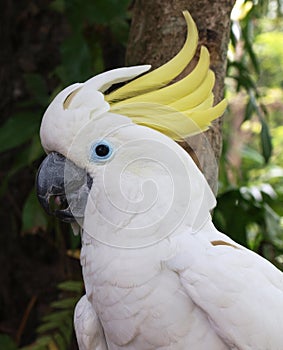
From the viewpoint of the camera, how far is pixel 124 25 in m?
2.16

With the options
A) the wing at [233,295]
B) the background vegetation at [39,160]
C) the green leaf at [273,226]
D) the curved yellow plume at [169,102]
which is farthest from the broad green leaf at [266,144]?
the wing at [233,295]

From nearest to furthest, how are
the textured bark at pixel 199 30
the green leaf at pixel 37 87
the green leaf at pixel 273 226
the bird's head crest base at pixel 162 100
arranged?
the bird's head crest base at pixel 162 100
the textured bark at pixel 199 30
the green leaf at pixel 273 226
the green leaf at pixel 37 87

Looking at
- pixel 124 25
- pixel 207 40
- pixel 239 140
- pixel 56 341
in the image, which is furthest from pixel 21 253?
pixel 239 140

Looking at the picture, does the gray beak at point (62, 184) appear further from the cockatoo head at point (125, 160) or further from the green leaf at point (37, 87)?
the green leaf at point (37, 87)

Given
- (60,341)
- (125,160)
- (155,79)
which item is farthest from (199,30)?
(60,341)

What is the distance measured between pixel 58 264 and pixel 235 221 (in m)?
0.80

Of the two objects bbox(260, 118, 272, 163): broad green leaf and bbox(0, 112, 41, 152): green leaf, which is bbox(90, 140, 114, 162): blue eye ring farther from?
bbox(260, 118, 272, 163): broad green leaf

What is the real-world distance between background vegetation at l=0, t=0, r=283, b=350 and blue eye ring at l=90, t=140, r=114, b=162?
0.93 m

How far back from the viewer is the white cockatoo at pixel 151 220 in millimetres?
1044

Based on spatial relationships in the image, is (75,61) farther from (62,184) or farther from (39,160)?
(62,184)

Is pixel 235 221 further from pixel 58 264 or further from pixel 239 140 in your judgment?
pixel 239 140

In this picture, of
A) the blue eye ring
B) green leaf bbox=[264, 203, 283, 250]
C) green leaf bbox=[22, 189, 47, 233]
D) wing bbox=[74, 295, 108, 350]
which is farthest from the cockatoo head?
green leaf bbox=[264, 203, 283, 250]

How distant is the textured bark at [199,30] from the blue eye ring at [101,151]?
365 mm

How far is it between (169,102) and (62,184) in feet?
0.87
